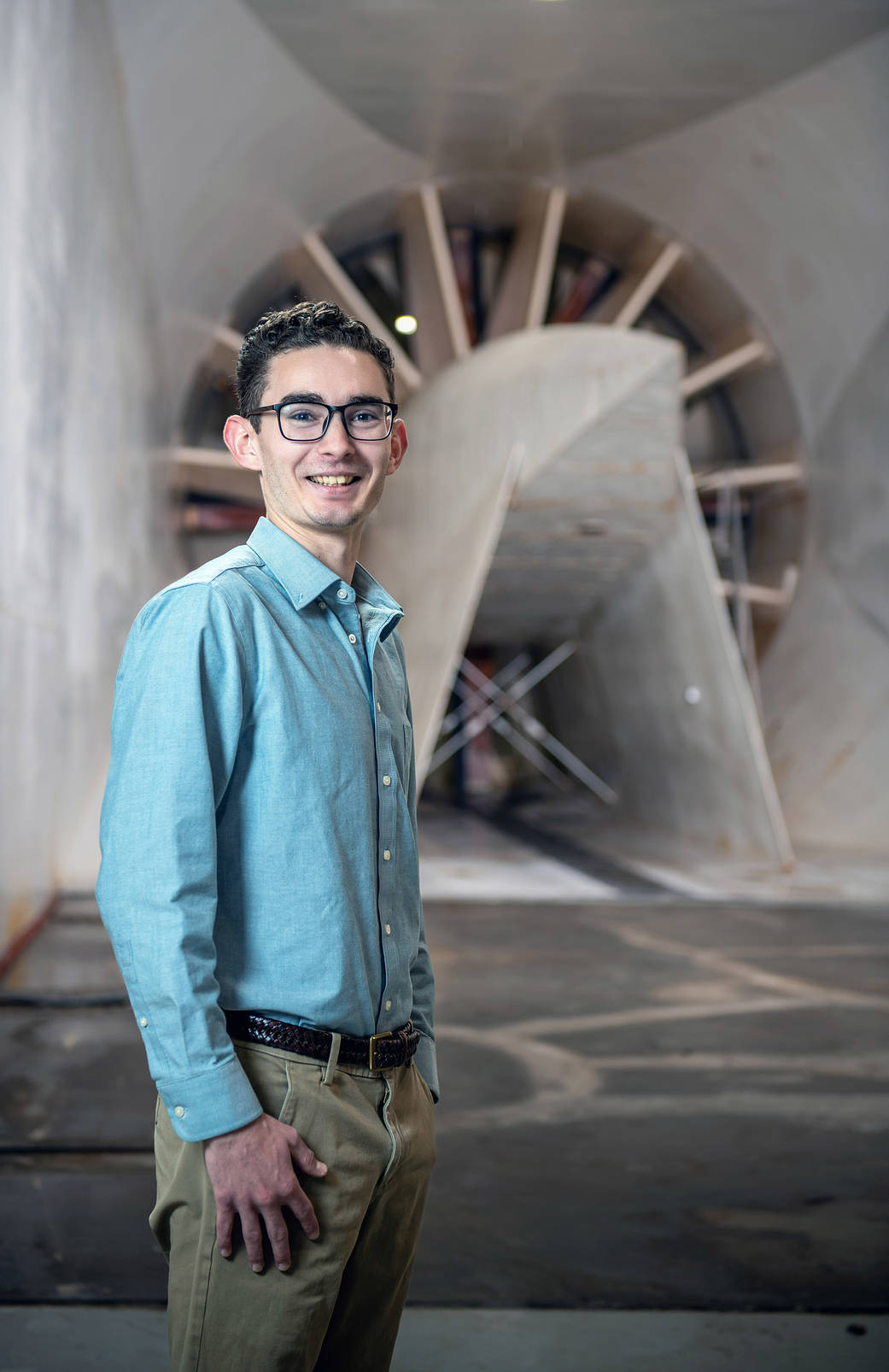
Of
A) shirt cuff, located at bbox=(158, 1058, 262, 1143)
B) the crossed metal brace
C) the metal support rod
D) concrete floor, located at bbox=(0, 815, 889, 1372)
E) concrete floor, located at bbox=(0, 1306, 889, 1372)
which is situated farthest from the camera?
the crossed metal brace

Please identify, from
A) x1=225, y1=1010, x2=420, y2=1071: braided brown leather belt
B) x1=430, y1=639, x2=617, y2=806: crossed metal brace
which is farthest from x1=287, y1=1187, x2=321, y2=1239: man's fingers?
x1=430, y1=639, x2=617, y2=806: crossed metal brace

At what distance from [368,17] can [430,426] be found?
2483mm

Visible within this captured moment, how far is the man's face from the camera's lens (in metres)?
1.16

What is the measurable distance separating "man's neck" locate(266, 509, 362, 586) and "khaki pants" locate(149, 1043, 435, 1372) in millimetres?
498

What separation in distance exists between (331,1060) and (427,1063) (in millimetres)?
266

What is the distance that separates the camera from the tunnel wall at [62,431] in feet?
14.0

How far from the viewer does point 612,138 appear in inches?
335

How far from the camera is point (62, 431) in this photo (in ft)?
16.8

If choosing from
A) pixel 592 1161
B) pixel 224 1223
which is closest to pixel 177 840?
pixel 224 1223

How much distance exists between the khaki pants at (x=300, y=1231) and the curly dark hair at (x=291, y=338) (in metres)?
0.67

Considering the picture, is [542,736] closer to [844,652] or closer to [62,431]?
[844,652]

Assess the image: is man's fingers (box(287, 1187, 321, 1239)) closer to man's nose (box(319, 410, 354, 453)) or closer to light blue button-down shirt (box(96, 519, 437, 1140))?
light blue button-down shirt (box(96, 519, 437, 1140))

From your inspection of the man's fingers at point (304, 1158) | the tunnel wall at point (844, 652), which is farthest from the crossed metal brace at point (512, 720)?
the man's fingers at point (304, 1158)

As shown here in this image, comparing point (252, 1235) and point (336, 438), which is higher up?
point (336, 438)
